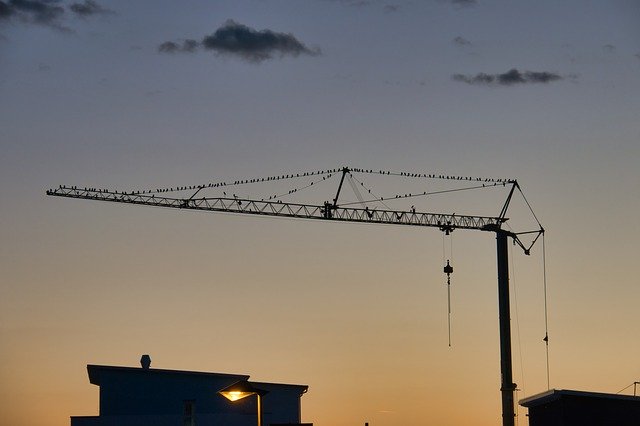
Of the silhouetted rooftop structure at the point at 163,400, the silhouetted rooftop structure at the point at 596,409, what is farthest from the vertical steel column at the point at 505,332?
the silhouetted rooftop structure at the point at 596,409

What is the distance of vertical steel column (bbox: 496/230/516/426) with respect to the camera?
14712 cm

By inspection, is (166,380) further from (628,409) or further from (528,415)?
(628,409)

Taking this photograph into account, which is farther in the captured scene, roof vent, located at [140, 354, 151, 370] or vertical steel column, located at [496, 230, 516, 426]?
vertical steel column, located at [496, 230, 516, 426]

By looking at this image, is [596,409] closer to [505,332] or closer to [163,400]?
[163,400]

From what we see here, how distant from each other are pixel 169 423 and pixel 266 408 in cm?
783

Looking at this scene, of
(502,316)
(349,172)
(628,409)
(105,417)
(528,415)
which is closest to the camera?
(628,409)

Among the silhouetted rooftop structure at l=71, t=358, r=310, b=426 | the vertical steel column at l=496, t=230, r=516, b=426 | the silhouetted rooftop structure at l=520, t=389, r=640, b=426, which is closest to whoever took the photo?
the silhouetted rooftop structure at l=520, t=389, r=640, b=426

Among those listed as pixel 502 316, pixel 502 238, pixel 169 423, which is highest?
Result: pixel 502 238

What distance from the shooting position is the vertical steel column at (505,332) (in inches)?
5792

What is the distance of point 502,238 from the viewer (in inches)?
6698

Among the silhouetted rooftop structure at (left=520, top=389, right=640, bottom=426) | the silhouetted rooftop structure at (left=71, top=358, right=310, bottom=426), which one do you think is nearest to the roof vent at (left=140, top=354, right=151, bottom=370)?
the silhouetted rooftop structure at (left=71, top=358, right=310, bottom=426)

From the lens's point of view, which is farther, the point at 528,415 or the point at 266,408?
the point at 266,408

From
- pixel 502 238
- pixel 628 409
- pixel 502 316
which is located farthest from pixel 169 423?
pixel 502 238

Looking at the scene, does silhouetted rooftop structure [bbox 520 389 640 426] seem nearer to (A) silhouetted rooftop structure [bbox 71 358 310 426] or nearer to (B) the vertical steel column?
(A) silhouetted rooftop structure [bbox 71 358 310 426]
